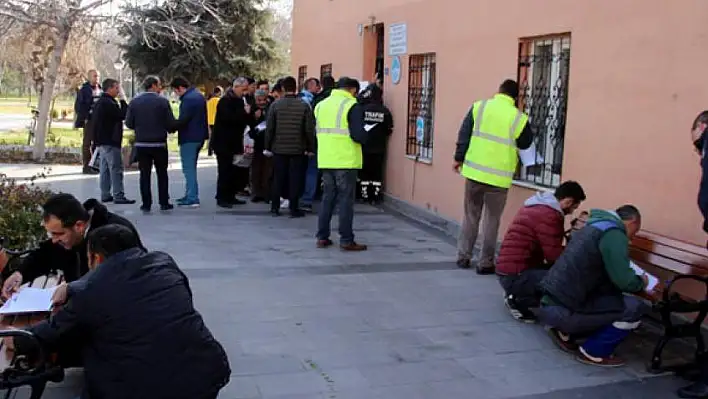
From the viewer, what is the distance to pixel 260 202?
451 inches

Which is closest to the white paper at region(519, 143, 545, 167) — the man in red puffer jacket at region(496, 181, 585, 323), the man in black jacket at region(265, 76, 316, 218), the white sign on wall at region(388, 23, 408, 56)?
the man in red puffer jacket at region(496, 181, 585, 323)

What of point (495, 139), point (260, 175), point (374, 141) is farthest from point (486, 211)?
point (260, 175)

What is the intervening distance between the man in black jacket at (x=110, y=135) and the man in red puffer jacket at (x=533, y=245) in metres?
6.44

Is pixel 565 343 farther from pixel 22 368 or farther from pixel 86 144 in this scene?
pixel 86 144

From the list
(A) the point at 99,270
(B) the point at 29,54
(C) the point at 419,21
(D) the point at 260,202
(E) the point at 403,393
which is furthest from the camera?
(B) the point at 29,54

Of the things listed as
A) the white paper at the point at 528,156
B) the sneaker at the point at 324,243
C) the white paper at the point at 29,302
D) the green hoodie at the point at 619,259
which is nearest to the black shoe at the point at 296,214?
the sneaker at the point at 324,243

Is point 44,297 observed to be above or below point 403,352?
above

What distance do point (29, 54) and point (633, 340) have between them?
1963 cm

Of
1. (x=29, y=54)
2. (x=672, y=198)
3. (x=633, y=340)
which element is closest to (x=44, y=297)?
(x=633, y=340)

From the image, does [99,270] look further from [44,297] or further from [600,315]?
[600,315]

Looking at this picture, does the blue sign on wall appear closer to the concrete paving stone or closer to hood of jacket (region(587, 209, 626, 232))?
hood of jacket (region(587, 209, 626, 232))

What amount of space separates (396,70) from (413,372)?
7068mm

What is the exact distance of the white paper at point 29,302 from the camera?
3.71 meters

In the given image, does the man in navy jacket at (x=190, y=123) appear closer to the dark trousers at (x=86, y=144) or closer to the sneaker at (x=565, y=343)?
the dark trousers at (x=86, y=144)
